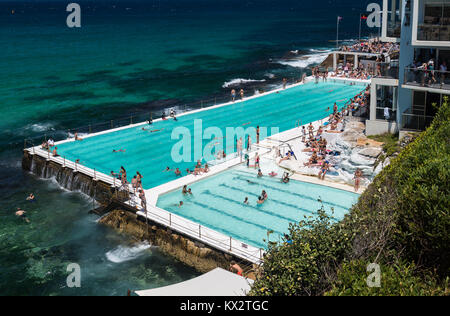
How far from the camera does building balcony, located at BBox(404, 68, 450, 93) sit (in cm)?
2398

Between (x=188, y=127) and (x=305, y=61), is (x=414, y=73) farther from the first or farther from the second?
(x=305, y=61)

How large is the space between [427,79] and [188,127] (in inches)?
706

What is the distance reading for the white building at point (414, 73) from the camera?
2394cm

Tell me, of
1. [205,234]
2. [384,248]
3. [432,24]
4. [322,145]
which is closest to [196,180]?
[205,234]

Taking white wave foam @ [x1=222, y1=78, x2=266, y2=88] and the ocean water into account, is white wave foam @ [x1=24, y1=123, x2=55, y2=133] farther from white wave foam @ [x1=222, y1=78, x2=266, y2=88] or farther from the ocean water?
white wave foam @ [x1=222, y1=78, x2=266, y2=88]

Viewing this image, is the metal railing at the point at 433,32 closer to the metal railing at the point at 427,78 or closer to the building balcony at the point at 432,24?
the building balcony at the point at 432,24

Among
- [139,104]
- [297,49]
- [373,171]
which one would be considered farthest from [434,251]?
[297,49]

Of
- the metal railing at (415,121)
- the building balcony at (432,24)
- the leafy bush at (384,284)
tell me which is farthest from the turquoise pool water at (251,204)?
the leafy bush at (384,284)

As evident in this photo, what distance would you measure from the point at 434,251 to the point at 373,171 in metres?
12.5

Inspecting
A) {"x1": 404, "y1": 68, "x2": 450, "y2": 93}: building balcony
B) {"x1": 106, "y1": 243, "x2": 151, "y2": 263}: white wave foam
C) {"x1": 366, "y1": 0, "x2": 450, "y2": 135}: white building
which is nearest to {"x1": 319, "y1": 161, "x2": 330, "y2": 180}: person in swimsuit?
{"x1": 366, "y1": 0, "x2": 450, "y2": 135}: white building

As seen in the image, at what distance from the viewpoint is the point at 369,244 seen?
44.8ft

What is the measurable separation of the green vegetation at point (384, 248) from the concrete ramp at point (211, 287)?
1.89m

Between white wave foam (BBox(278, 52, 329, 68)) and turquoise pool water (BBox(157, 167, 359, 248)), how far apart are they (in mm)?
46474
